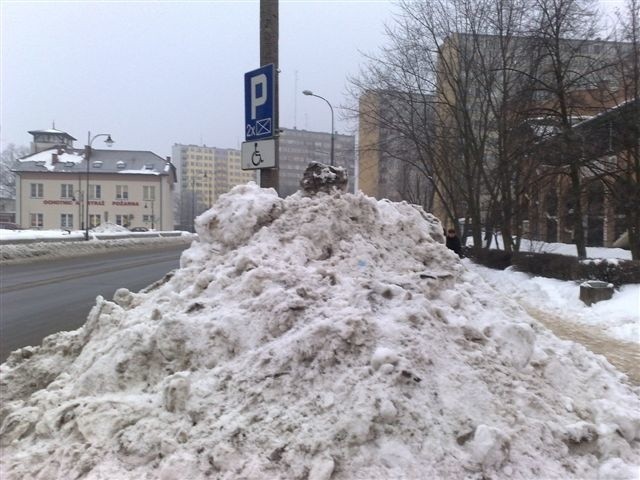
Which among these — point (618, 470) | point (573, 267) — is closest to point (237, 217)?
point (618, 470)

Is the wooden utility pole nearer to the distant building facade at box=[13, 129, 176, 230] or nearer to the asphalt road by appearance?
the asphalt road

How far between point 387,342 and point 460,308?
1185 millimetres

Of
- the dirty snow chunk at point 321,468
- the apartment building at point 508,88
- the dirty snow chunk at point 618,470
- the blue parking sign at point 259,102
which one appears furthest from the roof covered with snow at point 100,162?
the dirty snow chunk at point 618,470

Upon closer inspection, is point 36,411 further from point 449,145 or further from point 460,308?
point 449,145

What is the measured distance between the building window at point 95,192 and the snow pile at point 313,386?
76616 millimetres

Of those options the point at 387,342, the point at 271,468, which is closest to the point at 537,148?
the point at 387,342

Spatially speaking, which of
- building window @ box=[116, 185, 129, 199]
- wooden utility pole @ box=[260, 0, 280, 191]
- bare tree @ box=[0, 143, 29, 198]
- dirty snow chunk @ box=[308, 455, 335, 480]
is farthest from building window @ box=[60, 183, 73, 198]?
dirty snow chunk @ box=[308, 455, 335, 480]

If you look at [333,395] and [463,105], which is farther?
[463,105]

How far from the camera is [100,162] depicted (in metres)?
76.4

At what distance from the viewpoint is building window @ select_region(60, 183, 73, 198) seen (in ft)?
243

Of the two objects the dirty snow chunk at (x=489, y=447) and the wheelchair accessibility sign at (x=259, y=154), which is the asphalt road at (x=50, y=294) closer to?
the wheelchair accessibility sign at (x=259, y=154)

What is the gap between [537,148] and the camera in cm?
1639

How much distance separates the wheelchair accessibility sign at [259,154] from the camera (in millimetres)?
6688

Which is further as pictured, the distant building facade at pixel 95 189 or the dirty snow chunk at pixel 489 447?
the distant building facade at pixel 95 189
